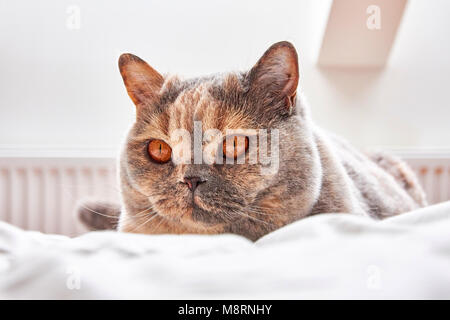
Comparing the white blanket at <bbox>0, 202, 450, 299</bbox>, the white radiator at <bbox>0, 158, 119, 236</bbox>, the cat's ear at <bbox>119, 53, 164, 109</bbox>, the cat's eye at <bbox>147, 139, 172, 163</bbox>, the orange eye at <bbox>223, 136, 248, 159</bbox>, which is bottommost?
the white radiator at <bbox>0, 158, 119, 236</bbox>

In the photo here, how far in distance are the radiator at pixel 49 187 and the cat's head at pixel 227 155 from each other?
94cm

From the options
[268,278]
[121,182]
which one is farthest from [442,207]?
[121,182]

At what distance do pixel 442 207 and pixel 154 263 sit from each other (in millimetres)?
341

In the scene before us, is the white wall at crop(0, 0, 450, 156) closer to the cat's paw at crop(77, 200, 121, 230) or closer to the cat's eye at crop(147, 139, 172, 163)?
the cat's paw at crop(77, 200, 121, 230)

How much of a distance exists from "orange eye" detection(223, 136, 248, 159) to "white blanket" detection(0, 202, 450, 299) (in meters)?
0.26

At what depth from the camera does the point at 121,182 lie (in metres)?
0.85

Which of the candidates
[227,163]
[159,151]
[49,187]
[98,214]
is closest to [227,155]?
[227,163]

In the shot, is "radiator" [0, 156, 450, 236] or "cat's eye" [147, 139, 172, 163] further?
"radiator" [0, 156, 450, 236]

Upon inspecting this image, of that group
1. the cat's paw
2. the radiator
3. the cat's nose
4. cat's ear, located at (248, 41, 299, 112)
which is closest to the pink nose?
the cat's nose

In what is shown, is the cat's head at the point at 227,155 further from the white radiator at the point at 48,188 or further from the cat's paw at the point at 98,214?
the white radiator at the point at 48,188

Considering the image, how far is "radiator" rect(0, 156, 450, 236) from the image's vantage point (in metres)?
1.66

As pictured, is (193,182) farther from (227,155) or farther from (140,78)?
(140,78)

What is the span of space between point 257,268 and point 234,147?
1.08 ft
